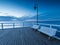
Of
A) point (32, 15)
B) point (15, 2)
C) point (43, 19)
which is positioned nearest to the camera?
point (15, 2)

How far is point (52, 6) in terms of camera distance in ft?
39.3

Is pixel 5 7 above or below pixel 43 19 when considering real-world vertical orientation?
above

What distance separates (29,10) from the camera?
37.1 feet

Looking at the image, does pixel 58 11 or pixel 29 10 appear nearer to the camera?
pixel 29 10

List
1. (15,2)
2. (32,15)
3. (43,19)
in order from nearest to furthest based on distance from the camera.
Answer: (15,2) → (32,15) → (43,19)

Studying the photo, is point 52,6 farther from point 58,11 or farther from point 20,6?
point 20,6

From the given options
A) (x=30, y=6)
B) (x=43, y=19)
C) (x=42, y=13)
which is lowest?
(x=43, y=19)

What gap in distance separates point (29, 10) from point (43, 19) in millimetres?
2672

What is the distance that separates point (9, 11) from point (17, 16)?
128 centimetres

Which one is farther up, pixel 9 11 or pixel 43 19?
pixel 9 11

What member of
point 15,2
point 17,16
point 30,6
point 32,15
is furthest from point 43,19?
point 15,2

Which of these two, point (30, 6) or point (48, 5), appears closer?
point (30, 6)

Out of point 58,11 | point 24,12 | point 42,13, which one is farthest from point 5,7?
point 58,11

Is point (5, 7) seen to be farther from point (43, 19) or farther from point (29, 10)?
point (43, 19)
